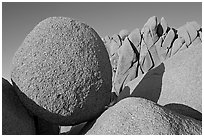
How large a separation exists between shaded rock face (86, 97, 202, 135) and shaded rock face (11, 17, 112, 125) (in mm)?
267

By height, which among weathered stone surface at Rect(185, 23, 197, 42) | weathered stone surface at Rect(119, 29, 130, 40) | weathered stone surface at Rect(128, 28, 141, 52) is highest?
weathered stone surface at Rect(185, 23, 197, 42)

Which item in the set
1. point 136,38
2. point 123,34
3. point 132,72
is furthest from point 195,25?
point 123,34

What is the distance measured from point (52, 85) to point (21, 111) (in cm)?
57

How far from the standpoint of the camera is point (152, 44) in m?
17.1

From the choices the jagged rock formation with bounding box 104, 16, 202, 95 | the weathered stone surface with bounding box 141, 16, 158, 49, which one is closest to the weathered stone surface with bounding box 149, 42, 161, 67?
the jagged rock formation with bounding box 104, 16, 202, 95

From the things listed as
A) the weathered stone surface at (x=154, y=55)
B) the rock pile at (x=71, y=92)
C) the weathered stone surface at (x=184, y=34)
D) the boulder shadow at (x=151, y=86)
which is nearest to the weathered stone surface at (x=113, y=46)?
the weathered stone surface at (x=154, y=55)

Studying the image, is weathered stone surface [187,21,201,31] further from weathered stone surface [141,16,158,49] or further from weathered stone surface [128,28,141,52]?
weathered stone surface [128,28,141,52]

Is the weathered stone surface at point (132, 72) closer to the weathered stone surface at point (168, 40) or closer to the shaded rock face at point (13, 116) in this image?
the weathered stone surface at point (168, 40)

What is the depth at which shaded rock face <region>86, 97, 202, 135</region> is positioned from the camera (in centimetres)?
235

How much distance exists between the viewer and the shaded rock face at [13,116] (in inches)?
101

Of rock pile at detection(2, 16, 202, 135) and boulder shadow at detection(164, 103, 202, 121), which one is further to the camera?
boulder shadow at detection(164, 103, 202, 121)

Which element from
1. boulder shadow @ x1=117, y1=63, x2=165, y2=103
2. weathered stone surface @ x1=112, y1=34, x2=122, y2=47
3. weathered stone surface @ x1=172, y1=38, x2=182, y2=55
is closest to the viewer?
boulder shadow @ x1=117, y1=63, x2=165, y2=103

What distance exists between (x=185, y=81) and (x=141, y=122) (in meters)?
1.30

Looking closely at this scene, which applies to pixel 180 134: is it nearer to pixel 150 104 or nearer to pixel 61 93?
pixel 150 104
